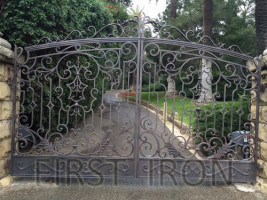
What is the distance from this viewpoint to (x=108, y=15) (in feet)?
17.9

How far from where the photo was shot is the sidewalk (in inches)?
104

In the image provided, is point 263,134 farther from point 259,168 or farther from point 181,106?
point 181,106

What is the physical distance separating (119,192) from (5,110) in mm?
1893

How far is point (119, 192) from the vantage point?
278 centimetres

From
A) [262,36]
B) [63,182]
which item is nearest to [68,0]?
[63,182]

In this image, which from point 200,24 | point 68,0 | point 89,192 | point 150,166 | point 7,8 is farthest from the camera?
point 200,24

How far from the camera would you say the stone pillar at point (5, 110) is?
8.90 ft

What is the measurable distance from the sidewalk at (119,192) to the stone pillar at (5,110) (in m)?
0.24

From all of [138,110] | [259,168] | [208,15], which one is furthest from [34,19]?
[208,15]

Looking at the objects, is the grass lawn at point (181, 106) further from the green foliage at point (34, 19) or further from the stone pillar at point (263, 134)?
the green foliage at point (34, 19)

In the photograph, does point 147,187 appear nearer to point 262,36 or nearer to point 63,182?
point 63,182

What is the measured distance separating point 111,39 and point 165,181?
2.19m

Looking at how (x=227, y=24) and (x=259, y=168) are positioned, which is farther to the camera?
(x=227, y=24)

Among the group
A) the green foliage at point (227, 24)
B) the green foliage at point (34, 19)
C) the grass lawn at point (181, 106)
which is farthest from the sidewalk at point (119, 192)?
the green foliage at point (227, 24)
